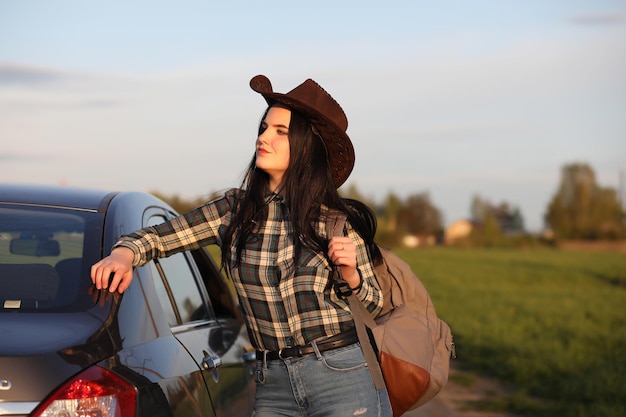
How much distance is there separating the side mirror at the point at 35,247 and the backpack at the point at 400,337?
3.16 ft

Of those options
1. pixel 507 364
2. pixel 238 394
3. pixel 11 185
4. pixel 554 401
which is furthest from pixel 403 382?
pixel 507 364

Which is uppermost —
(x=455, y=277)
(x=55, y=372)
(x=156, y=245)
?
(x=156, y=245)

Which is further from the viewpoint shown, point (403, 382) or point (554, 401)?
point (554, 401)

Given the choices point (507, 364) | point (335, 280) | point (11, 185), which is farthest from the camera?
point (507, 364)

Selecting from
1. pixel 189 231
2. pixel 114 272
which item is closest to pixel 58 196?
pixel 189 231

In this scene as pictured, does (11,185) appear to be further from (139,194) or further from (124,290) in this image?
(124,290)

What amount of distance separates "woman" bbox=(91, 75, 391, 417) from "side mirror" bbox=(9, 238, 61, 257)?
1.13 ft

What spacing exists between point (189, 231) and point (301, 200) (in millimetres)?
420

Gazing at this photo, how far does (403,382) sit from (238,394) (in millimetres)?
927

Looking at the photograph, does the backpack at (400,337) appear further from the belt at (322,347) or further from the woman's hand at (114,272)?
the woman's hand at (114,272)

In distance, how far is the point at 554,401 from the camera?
9.46m

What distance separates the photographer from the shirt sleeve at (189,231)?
12.1 ft

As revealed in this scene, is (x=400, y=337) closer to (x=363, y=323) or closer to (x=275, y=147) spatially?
(x=363, y=323)

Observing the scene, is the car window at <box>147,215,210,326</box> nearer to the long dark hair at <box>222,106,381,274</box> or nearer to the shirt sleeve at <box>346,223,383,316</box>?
the long dark hair at <box>222,106,381,274</box>
